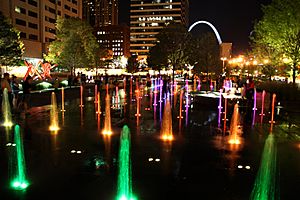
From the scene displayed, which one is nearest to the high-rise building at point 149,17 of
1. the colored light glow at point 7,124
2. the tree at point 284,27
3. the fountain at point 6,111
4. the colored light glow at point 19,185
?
the tree at point 284,27

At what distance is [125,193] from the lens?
5.74m

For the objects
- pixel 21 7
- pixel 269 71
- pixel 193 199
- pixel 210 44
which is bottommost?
pixel 193 199

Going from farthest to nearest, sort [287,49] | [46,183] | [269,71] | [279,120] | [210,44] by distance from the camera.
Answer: [210,44] < [269,71] < [287,49] < [279,120] < [46,183]

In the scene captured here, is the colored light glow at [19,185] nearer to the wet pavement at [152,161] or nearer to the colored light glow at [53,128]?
the wet pavement at [152,161]

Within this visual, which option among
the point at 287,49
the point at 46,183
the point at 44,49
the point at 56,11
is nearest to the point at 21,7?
the point at 44,49

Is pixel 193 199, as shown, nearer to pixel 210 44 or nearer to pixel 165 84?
pixel 165 84

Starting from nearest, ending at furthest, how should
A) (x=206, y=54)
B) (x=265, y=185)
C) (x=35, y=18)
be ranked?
(x=265, y=185) < (x=206, y=54) < (x=35, y=18)

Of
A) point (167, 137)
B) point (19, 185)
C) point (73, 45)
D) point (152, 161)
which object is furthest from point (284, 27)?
point (73, 45)

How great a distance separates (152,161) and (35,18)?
82654mm

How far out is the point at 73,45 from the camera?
137 ft

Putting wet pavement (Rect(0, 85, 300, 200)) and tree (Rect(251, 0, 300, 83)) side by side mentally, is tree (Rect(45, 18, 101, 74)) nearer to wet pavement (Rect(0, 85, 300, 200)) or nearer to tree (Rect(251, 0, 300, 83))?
tree (Rect(251, 0, 300, 83))

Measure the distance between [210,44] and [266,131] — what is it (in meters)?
46.5

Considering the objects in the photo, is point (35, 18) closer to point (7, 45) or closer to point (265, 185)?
point (7, 45)

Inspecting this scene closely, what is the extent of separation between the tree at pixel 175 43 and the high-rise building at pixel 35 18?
2839cm
